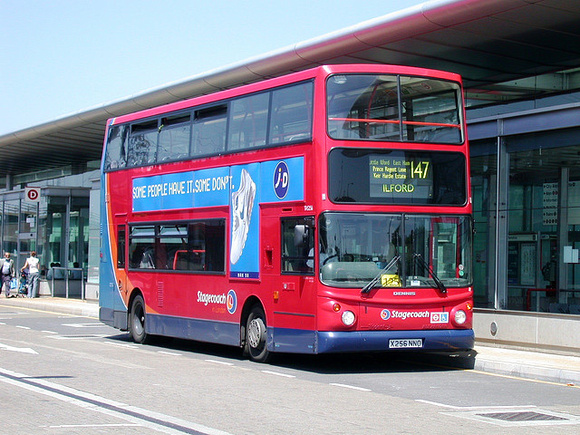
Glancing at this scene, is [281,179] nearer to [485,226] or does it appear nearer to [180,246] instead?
[180,246]

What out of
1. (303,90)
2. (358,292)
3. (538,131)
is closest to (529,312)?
(538,131)

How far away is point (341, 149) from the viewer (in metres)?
14.2

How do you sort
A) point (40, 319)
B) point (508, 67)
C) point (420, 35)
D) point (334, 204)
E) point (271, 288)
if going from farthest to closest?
1. point (40, 319)
2. point (508, 67)
3. point (420, 35)
4. point (271, 288)
5. point (334, 204)

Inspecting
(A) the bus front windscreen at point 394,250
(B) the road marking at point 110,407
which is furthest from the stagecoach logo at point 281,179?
(B) the road marking at point 110,407

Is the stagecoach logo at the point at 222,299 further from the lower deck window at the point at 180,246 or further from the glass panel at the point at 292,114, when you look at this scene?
the glass panel at the point at 292,114

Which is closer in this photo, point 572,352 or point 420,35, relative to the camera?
point 572,352

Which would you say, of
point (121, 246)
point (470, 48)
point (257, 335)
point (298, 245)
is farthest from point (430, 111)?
point (121, 246)

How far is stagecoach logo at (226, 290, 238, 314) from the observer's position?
1648 centimetres

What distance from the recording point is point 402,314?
47.3 ft

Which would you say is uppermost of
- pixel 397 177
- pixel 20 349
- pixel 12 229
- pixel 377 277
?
pixel 397 177

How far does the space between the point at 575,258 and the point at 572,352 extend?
73.7 inches

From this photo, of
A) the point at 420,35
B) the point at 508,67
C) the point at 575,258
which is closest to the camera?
the point at 575,258

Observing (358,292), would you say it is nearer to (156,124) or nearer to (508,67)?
(156,124)

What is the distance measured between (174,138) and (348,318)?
20.1ft
